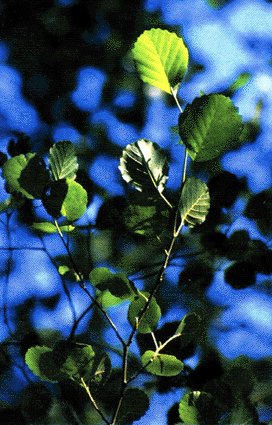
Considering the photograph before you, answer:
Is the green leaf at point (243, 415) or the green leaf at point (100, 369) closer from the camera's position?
the green leaf at point (100, 369)

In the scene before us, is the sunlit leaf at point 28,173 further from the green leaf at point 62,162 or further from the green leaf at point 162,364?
the green leaf at point 162,364

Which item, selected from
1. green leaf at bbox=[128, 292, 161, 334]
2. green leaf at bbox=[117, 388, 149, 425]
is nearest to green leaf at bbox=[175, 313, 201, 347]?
green leaf at bbox=[128, 292, 161, 334]

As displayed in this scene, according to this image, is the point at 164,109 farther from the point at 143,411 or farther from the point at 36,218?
the point at 143,411

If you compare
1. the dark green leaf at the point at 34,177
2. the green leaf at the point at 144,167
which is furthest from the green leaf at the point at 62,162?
the green leaf at the point at 144,167

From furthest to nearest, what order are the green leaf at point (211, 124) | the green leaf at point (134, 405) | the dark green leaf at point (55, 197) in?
the green leaf at point (134, 405) → the dark green leaf at point (55, 197) → the green leaf at point (211, 124)

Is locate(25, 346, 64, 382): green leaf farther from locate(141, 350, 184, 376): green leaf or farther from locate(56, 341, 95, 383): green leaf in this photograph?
locate(141, 350, 184, 376): green leaf

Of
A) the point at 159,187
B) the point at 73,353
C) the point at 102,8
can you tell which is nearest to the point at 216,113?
the point at 159,187
